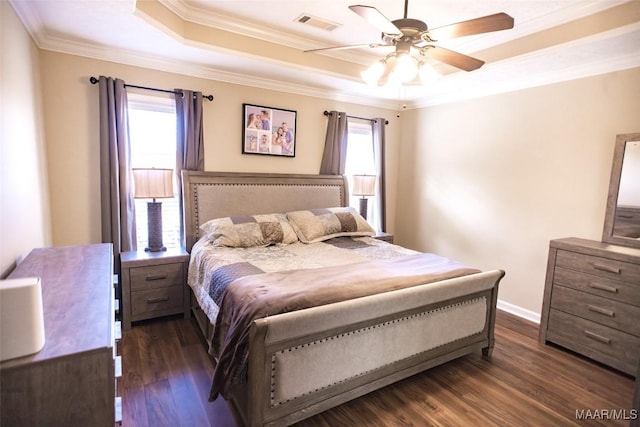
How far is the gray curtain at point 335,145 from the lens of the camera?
421 cm

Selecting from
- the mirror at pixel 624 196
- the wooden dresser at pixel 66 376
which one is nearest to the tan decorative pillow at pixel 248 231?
the wooden dresser at pixel 66 376

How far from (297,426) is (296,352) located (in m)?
0.52

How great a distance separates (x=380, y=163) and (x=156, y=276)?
10.1 feet

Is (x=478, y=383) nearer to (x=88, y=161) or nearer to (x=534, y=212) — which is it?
(x=534, y=212)

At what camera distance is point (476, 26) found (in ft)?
5.77

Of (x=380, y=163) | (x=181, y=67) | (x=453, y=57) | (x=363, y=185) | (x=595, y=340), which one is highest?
(x=181, y=67)

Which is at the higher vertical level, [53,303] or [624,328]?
[53,303]

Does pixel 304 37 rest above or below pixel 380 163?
above

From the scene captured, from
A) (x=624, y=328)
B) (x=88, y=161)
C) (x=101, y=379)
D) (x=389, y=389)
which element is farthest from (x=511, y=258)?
(x=88, y=161)

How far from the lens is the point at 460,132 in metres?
4.04

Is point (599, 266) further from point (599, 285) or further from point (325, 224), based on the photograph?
point (325, 224)

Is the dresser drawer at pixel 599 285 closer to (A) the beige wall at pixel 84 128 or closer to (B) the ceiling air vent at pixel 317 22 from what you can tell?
(B) the ceiling air vent at pixel 317 22

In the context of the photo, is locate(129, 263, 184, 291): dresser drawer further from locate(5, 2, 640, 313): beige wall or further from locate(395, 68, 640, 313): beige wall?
locate(395, 68, 640, 313): beige wall

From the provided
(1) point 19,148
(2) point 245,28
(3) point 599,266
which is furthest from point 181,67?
(3) point 599,266
